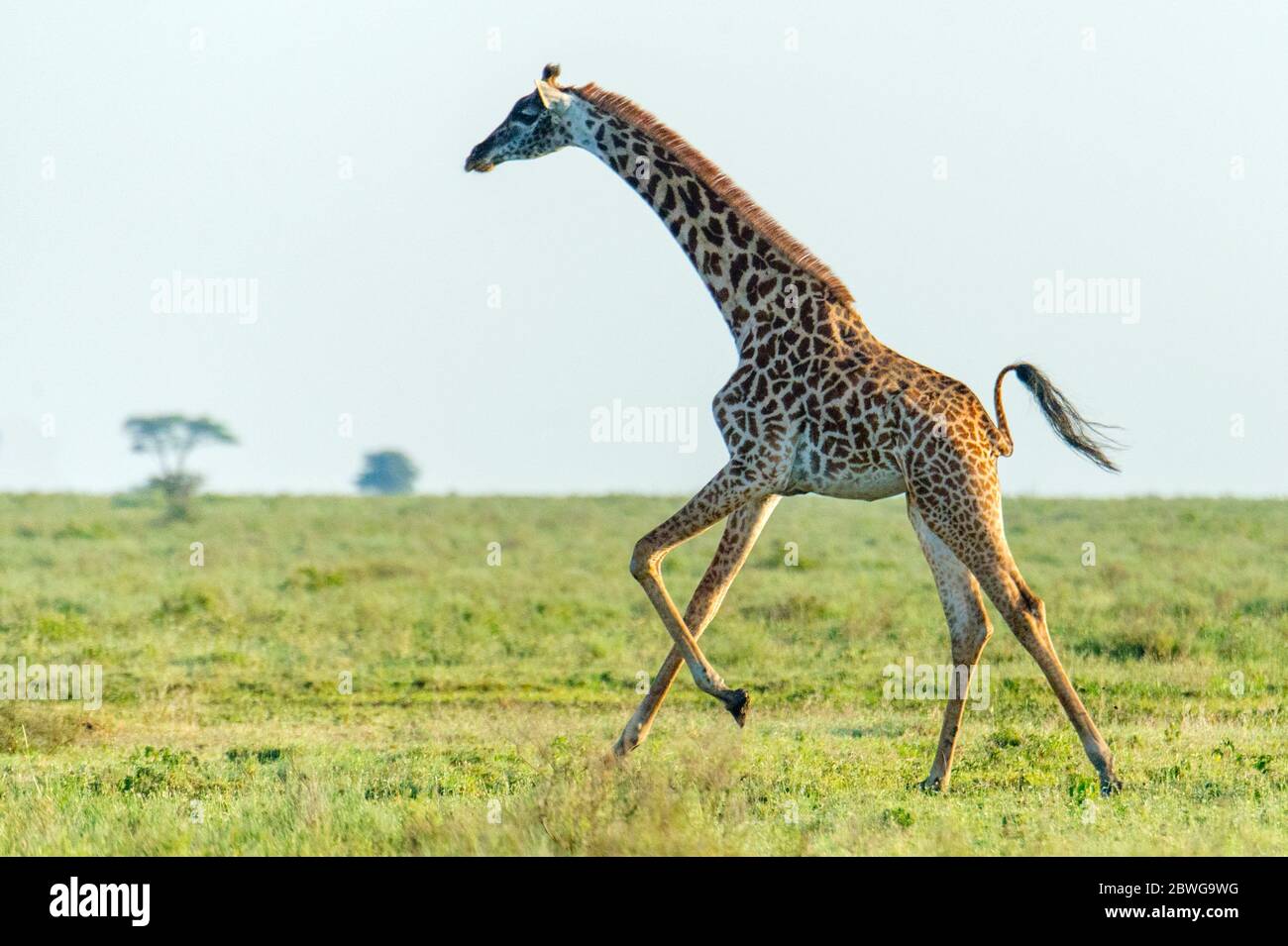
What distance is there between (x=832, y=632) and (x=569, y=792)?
29.1ft

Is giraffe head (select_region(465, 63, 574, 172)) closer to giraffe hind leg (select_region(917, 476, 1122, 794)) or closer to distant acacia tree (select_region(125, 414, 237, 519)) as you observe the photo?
giraffe hind leg (select_region(917, 476, 1122, 794))

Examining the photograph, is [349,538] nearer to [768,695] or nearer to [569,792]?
[768,695]

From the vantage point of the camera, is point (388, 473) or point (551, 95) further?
point (388, 473)

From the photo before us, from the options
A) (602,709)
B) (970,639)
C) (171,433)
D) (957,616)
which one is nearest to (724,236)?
(957,616)

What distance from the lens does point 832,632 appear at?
16.4m

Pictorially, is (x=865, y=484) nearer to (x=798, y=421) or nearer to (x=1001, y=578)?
(x=798, y=421)

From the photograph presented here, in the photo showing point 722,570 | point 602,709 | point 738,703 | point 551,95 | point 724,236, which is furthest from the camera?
point 602,709

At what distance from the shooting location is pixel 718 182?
978 cm

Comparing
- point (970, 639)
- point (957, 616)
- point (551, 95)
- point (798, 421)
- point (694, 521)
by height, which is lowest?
point (970, 639)

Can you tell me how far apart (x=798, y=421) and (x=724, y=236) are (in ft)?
4.20

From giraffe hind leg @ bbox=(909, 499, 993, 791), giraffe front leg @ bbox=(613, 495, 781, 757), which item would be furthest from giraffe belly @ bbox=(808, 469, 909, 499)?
giraffe front leg @ bbox=(613, 495, 781, 757)

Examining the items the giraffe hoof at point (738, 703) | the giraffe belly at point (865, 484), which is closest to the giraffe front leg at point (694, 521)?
the giraffe hoof at point (738, 703)

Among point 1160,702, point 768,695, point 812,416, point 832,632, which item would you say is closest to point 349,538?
point 832,632

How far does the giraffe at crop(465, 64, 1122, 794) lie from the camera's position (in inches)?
348
